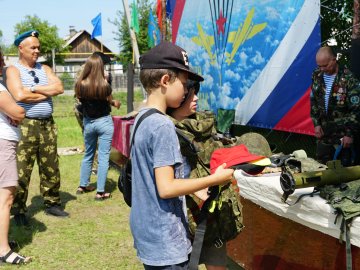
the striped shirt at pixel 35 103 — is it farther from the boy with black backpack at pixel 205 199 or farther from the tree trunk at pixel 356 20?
the tree trunk at pixel 356 20

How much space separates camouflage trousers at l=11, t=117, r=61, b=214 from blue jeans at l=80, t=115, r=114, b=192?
759 mm

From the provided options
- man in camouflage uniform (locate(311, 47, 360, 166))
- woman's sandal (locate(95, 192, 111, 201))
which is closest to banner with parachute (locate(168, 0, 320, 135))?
man in camouflage uniform (locate(311, 47, 360, 166))

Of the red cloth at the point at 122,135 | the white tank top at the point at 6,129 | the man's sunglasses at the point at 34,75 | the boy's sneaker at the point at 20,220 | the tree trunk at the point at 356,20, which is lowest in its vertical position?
the boy's sneaker at the point at 20,220

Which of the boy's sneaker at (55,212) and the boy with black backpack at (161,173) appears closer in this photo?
the boy with black backpack at (161,173)

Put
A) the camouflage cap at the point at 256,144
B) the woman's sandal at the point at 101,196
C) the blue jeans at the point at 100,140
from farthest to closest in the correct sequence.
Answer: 1. the woman's sandal at the point at 101,196
2. the blue jeans at the point at 100,140
3. the camouflage cap at the point at 256,144

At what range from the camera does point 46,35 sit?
50.5 metres

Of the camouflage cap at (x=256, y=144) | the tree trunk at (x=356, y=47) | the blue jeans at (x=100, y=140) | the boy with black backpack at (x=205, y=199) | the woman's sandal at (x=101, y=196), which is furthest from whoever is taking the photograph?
the woman's sandal at (x=101, y=196)

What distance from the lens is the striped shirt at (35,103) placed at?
404 centimetres

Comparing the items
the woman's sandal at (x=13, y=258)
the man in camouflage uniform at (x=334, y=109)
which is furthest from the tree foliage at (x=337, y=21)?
the woman's sandal at (x=13, y=258)

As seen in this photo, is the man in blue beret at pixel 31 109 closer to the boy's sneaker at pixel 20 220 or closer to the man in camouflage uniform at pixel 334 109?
the boy's sneaker at pixel 20 220

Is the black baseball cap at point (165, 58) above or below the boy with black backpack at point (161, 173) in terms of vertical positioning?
above

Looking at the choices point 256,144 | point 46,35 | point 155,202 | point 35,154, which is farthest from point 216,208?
point 46,35

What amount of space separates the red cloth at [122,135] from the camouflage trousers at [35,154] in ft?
5.25

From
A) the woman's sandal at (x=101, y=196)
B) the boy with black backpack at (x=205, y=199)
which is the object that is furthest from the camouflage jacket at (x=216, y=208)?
the woman's sandal at (x=101, y=196)
